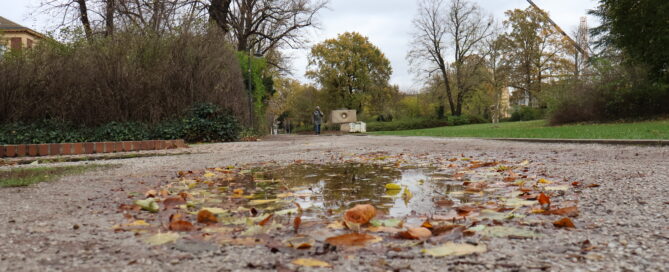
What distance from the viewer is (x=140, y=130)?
10.6 meters

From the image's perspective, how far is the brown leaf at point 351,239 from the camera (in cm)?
182

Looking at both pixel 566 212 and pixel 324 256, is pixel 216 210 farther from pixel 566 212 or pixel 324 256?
pixel 566 212

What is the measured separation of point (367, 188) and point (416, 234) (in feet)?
5.27

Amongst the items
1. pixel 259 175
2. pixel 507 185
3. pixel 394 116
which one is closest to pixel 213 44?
pixel 259 175

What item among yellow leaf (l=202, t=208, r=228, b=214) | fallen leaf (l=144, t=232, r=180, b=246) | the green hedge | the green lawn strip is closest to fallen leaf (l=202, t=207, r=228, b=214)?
yellow leaf (l=202, t=208, r=228, b=214)

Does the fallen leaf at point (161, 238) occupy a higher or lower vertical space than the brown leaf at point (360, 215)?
lower

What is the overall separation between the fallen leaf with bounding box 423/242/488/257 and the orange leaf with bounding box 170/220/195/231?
1.16 m

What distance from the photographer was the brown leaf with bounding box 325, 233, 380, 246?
1819 mm

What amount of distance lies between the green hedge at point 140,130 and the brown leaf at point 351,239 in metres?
9.67

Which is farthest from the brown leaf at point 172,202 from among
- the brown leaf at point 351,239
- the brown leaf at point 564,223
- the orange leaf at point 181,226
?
the brown leaf at point 564,223

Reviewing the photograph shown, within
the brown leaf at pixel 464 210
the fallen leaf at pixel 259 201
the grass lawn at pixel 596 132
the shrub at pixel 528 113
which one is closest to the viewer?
the brown leaf at pixel 464 210

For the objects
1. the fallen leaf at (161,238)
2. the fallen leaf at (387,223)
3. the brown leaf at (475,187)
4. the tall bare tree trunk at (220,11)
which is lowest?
the brown leaf at (475,187)

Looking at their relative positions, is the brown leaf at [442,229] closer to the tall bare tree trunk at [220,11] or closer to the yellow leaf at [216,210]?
the yellow leaf at [216,210]

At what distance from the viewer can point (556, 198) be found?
2838 mm
